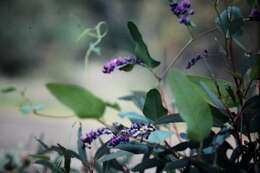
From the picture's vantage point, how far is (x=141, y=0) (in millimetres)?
1223

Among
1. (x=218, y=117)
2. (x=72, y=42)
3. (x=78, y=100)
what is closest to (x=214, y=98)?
(x=218, y=117)

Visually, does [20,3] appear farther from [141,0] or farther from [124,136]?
[124,136]

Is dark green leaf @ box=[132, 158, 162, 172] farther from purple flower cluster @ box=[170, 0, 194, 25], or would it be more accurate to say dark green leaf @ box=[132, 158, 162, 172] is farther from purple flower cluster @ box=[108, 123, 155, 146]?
purple flower cluster @ box=[170, 0, 194, 25]

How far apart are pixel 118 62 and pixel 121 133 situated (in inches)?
2.8

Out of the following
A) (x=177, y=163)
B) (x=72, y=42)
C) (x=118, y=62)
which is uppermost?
(x=72, y=42)

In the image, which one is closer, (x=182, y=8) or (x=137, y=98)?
(x=182, y=8)

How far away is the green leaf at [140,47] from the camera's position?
409 millimetres

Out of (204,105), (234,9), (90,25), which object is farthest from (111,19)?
(204,105)

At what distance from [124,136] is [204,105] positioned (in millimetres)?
84

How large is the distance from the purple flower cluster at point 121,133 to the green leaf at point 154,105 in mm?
14

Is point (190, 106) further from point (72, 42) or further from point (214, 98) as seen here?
point (72, 42)

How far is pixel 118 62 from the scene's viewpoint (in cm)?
41

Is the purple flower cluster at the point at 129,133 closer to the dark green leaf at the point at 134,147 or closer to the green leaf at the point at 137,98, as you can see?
the dark green leaf at the point at 134,147

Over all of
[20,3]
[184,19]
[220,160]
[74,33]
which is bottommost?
[220,160]
